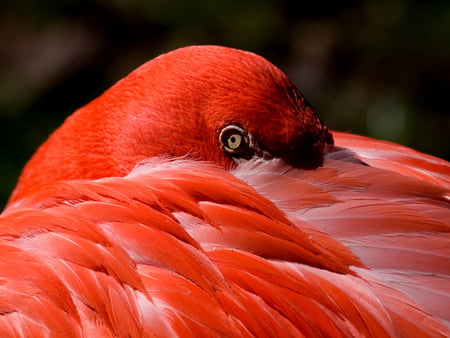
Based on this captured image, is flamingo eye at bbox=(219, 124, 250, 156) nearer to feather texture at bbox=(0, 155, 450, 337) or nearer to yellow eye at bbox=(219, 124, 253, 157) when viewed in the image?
yellow eye at bbox=(219, 124, 253, 157)

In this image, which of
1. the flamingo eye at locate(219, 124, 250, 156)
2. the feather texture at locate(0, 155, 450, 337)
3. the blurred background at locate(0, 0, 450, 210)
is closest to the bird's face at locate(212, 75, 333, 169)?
the flamingo eye at locate(219, 124, 250, 156)

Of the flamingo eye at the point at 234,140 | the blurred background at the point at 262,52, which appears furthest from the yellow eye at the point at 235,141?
the blurred background at the point at 262,52

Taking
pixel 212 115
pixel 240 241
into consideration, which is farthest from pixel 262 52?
pixel 240 241

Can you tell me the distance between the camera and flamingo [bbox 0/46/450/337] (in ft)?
3.97

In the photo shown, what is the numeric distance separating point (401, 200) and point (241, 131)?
0.43 m

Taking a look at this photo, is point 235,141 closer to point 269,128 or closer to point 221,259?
point 269,128

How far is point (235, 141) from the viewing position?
169 cm

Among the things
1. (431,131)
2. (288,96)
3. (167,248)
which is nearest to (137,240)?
(167,248)

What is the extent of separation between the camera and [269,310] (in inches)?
48.4

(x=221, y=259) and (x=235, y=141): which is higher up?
(x=235, y=141)

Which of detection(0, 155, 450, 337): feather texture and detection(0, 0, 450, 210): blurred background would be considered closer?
detection(0, 155, 450, 337): feather texture

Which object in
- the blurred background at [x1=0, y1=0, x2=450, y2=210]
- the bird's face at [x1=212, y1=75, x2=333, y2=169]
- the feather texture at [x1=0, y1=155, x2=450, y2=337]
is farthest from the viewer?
the blurred background at [x1=0, y1=0, x2=450, y2=210]

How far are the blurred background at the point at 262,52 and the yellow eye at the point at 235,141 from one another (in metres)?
2.01

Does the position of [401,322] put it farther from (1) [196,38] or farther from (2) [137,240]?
(1) [196,38]
